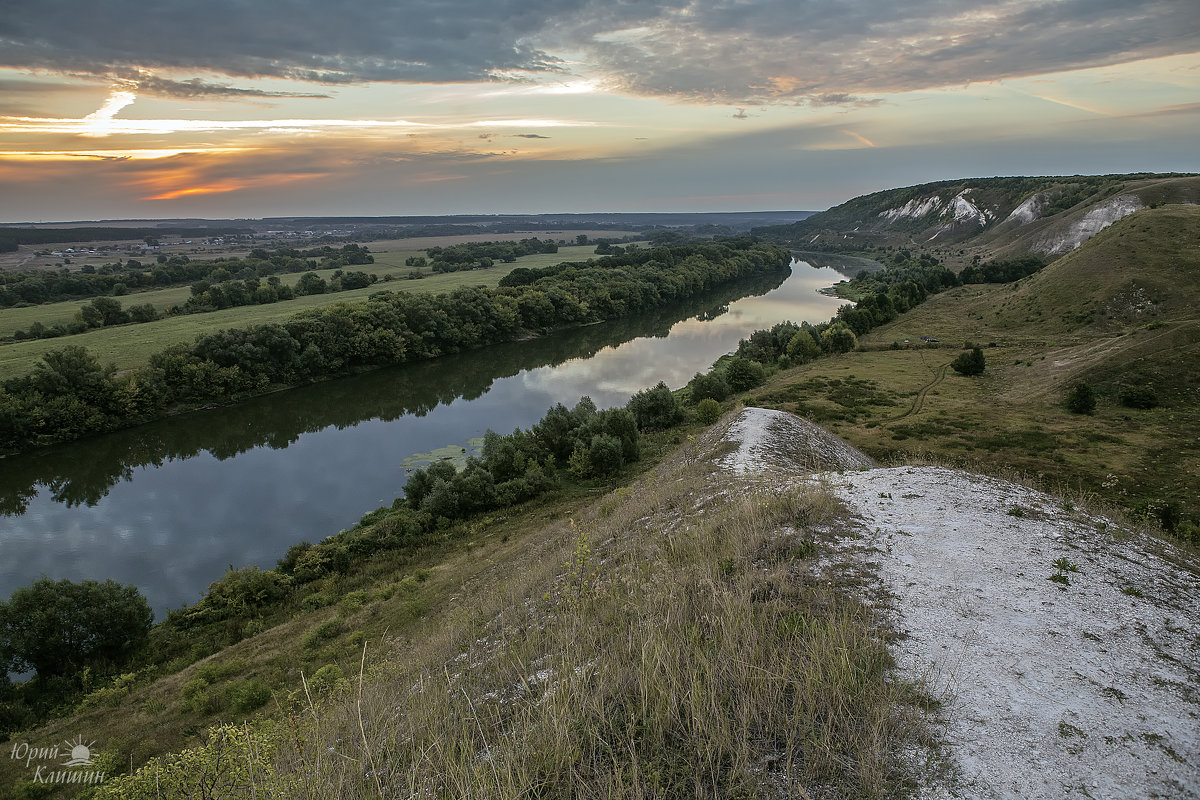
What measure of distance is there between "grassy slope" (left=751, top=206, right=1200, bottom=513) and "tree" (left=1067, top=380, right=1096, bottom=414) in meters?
0.43

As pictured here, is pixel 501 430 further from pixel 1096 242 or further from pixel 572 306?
pixel 1096 242

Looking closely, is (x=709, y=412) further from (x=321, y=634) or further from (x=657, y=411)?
(x=321, y=634)

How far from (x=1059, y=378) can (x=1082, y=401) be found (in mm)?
6082

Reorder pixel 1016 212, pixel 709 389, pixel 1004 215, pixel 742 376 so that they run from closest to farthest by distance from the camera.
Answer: pixel 709 389
pixel 742 376
pixel 1016 212
pixel 1004 215

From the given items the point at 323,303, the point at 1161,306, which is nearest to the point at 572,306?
the point at 323,303

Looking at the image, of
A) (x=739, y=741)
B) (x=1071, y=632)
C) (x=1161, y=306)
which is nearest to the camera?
(x=739, y=741)

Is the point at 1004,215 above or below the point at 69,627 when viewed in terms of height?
above

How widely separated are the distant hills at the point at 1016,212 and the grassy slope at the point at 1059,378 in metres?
33.2

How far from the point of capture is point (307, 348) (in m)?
47.2

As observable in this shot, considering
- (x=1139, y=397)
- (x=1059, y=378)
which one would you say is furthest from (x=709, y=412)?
(x=1059, y=378)

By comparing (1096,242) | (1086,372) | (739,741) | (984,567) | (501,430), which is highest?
(1096,242)

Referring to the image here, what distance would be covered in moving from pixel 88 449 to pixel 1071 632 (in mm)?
46833

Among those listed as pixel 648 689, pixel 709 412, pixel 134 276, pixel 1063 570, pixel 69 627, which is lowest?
pixel 69 627

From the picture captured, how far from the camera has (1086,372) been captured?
34.0 m
